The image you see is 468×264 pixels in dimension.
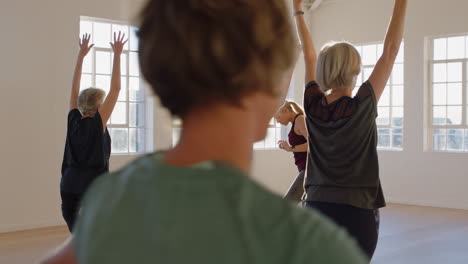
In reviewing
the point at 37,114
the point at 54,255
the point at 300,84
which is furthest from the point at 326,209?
the point at 300,84

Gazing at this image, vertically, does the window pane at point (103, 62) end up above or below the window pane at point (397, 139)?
above

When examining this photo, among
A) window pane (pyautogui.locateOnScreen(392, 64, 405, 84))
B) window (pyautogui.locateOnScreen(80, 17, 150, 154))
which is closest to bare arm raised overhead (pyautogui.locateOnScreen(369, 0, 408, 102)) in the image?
window (pyautogui.locateOnScreen(80, 17, 150, 154))

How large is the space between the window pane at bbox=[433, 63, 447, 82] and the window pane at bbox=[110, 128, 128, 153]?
5.68 metres

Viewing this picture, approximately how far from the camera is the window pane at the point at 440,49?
10.7m

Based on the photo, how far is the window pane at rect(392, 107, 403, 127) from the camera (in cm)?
1134

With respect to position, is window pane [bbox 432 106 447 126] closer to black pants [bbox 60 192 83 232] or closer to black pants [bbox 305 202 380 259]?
black pants [bbox 60 192 83 232]

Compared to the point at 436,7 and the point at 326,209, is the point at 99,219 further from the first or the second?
the point at 436,7

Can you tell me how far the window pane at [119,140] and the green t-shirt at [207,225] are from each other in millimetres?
9211

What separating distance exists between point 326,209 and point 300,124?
2674 mm

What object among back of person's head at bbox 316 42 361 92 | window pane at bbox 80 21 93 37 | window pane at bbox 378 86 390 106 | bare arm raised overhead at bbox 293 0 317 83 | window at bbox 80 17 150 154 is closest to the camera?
back of person's head at bbox 316 42 361 92

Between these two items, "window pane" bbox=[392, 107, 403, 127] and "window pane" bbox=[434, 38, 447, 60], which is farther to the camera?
"window pane" bbox=[392, 107, 403, 127]

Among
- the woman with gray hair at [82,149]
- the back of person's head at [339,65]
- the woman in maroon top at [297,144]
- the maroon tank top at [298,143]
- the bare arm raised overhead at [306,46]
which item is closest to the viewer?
the back of person's head at [339,65]

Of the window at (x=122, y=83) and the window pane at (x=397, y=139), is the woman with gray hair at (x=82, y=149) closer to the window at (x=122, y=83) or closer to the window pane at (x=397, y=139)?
the window at (x=122, y=83)

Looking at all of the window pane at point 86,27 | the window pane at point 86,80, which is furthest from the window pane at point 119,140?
the window pane at point 86,27
